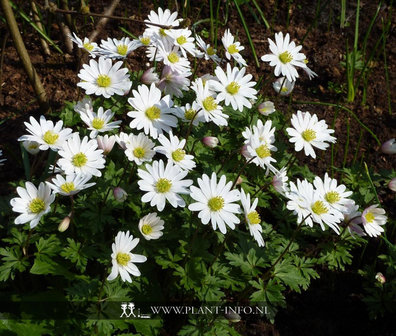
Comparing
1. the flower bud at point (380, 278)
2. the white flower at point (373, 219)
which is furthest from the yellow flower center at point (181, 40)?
the flower bud at point (380, 278)

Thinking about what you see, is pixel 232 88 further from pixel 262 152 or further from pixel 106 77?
pixel 106 77

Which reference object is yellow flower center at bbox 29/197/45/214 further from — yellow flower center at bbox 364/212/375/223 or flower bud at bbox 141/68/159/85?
yellow flower center at bbox 364/212/375/223

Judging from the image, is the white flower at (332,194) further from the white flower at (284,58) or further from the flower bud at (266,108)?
the white flower at (284,58)

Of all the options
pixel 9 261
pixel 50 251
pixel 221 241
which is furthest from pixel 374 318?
pixel 9 261

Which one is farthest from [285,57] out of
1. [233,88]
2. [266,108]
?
[233,88]

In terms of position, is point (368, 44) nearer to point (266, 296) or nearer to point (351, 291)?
point (351, 291)

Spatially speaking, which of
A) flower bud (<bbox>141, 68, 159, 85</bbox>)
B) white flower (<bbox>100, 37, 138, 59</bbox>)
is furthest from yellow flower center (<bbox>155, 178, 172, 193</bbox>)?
white flower (<bbox>100, 37, 138, 59</bbox>)
